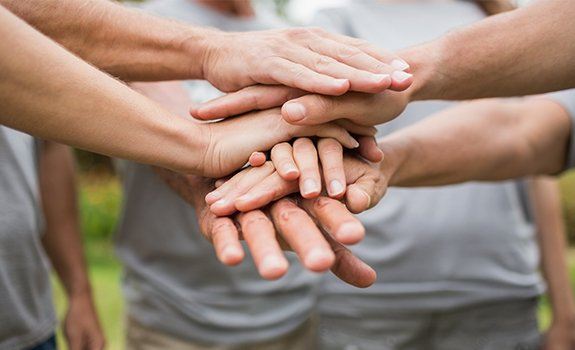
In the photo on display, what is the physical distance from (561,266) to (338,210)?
5.40 ft

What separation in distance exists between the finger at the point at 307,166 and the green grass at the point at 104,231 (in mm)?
4368

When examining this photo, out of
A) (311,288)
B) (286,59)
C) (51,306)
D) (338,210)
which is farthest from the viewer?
(311,288)

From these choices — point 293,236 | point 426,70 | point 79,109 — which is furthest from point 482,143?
point 79,109

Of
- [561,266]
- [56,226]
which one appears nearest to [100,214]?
[56,226]

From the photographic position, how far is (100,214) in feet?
27.7

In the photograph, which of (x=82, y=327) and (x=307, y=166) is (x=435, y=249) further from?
(x=82, y=327)

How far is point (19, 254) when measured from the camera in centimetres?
211

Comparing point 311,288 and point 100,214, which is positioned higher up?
point 311,288

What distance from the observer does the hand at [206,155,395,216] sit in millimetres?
1610

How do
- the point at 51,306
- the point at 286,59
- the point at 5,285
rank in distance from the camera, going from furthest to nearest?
the point at 51,306
the point at 5,285
the point at 286,59

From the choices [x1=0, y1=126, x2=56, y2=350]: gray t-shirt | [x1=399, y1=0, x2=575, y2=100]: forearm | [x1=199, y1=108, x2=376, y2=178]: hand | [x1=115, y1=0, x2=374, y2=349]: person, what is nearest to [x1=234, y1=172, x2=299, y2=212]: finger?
[x1=199, y1=108, x2=376, y2=178]: hand

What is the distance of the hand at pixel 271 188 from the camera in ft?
5.28

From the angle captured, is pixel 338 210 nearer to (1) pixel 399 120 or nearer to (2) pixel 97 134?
(2) pixel 97 134

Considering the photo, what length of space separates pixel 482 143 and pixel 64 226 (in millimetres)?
1483
